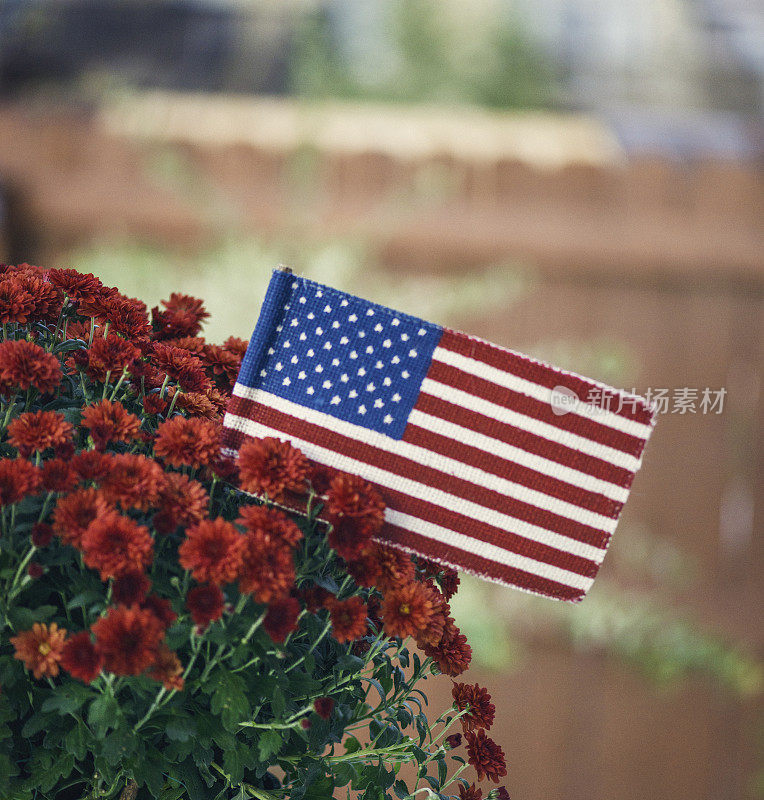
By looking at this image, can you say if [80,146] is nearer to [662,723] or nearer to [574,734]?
[574,734]

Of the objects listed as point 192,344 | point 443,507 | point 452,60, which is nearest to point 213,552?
point 443,507

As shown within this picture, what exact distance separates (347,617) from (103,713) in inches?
7.3

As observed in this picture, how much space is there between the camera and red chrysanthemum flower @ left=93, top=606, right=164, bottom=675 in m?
0.55

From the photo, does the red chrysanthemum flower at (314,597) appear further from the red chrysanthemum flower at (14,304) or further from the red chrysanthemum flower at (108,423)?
the red chrysanthemum flower at (14,304)

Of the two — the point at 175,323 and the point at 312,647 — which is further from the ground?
the point at 175,323

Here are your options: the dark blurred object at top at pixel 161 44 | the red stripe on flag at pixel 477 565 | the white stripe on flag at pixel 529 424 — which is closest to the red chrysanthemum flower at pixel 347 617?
the red stripe on flag at pixel 477 565

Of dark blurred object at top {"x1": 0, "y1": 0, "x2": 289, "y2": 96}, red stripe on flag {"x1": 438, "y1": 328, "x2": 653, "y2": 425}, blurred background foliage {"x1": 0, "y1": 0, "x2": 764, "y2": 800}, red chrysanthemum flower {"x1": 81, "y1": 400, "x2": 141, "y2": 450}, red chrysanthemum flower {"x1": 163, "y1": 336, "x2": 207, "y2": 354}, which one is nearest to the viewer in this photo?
red chrysanthemum flower {"x1": 81, "y1": 400, "x2": 141, "y2": 450}

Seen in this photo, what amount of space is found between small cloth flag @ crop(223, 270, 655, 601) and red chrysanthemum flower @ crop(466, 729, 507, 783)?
14 cm

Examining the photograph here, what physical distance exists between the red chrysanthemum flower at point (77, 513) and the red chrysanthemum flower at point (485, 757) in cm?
39

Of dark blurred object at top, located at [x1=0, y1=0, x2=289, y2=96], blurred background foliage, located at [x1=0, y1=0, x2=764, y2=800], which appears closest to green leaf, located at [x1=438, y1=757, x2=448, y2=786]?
blurred background foliage, located at [x1=0, y1=0, x2=764, y2=800]

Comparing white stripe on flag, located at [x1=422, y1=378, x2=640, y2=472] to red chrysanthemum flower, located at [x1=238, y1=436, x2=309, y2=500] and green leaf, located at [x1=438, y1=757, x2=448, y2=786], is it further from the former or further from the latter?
green leaf, located at [x1=438, y1=757, x2=448, y2=786]

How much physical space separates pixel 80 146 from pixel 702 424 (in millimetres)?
2185

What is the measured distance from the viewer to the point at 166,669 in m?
0.58

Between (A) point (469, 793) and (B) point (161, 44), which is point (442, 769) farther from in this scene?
(B) point (161, 44)
